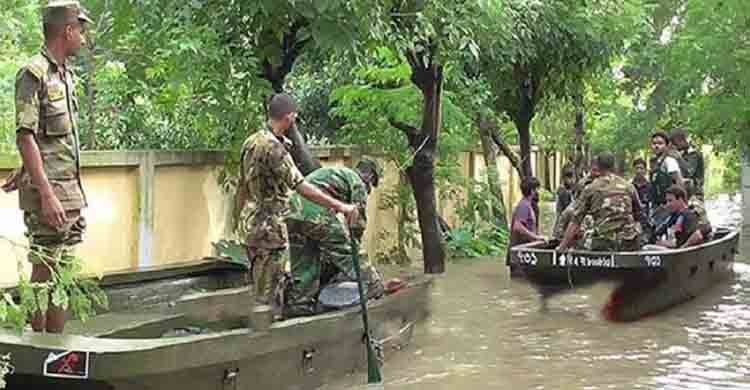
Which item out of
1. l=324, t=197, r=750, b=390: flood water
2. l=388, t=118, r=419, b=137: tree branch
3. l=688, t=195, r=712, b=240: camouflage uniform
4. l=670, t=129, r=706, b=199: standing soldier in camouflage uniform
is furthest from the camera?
l=670, t=129, r=706, b=199: standing soldier in camouflage uniform

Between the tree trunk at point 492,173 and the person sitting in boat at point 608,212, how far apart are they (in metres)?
6.95

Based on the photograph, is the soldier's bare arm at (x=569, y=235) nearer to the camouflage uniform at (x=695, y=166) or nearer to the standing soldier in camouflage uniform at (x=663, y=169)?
the standing soldier in camouflage uniform at (x=663, y=169)

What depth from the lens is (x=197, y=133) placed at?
12.2 meters

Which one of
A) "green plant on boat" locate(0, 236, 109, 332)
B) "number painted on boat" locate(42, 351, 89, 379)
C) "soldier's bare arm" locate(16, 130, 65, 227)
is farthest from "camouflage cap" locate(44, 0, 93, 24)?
"number painted on boat" locate(42, 351, 89, 379)

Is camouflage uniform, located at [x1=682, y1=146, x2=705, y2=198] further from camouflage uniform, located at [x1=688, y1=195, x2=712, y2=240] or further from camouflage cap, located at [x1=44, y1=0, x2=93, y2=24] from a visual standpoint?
camouflage cap, located at [x1=44, y1=0, x2=93, y2=24]

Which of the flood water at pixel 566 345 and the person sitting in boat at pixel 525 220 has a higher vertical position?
the person sitting in boat at pixel 525 220

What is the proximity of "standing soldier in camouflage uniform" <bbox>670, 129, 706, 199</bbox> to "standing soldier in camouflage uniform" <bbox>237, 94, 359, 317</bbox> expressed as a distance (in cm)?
856

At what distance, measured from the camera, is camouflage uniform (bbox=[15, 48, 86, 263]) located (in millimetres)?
6098

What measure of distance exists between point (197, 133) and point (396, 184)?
5.24 m

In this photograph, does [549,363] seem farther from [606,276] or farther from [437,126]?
[437,126]

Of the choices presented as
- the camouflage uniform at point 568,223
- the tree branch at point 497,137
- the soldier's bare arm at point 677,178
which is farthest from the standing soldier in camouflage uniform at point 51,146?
the tree branch at point 497,137

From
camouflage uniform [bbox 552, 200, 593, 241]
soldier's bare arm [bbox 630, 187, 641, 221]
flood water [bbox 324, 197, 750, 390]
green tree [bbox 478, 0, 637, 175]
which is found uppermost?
green tree [bbox 478, 0, 637, 175]

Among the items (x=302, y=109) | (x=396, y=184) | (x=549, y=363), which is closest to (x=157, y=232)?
(x=549, y=363)

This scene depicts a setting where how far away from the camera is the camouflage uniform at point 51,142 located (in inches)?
240
